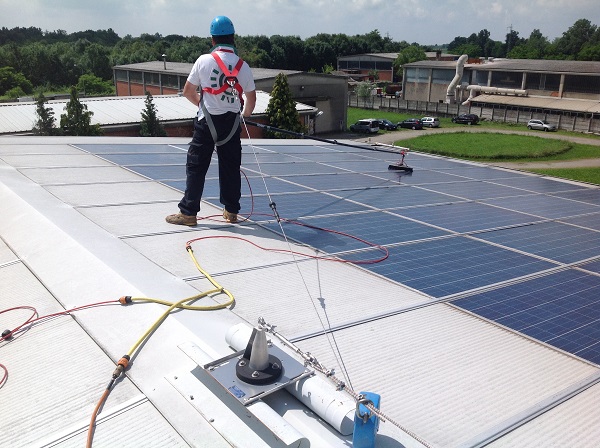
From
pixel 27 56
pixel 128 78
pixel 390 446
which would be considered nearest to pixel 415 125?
pixel 128 78

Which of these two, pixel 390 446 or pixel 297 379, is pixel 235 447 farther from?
pixel 390 446

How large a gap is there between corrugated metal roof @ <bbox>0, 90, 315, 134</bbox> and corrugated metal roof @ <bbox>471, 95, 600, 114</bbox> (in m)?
33.4

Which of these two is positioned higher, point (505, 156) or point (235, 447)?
point (235, 447)

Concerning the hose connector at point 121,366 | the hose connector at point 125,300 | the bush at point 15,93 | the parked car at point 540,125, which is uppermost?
the hose connector at point 125,300

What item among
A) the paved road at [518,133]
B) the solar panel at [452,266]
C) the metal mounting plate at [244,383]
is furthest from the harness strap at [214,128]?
the paved road at [518,133]

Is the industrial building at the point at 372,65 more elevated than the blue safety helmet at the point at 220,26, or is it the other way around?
the industrial building at the point at 372,65

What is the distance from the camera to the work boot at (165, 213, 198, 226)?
6152mm

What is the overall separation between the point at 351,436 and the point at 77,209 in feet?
16.0

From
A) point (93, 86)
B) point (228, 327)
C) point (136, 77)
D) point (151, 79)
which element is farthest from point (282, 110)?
point (93, 86)

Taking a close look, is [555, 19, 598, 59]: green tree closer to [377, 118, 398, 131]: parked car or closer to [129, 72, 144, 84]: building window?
[377, 118, 398, 131]: parked car

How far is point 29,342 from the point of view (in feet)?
12.2

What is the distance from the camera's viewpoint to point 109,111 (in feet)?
103

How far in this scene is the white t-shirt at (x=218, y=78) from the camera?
5754 mm

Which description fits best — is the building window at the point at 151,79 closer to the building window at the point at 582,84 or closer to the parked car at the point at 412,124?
the parked car at the point at 412,124
